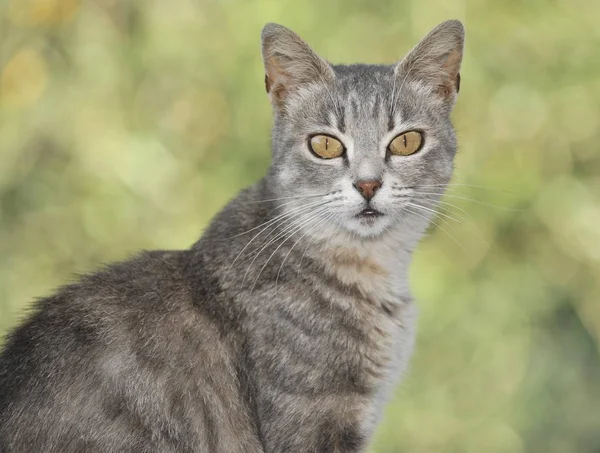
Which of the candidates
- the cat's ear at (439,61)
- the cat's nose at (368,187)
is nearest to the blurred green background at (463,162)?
the cat's ear at (439,61)

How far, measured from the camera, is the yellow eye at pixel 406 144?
255 cm

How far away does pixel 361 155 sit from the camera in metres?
2.49

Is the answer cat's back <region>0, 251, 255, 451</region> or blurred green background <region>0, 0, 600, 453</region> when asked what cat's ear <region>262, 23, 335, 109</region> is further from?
blurred green background <region>0, 0, 600, 453</region>

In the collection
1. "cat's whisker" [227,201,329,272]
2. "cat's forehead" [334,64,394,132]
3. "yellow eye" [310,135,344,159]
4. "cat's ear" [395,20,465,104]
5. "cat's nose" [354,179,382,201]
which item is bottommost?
"cat's whisker" [227,201,329,272]

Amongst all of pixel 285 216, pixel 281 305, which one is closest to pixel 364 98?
pixel 285 216

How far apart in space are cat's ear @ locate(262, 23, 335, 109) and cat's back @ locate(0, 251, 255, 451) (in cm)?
62

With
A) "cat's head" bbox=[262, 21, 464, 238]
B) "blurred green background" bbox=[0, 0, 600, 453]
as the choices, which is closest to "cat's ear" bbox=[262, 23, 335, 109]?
"cat's head" bbox=[262, 21, 464, 238]

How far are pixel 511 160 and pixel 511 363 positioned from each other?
85cm

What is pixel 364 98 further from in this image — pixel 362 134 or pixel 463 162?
pixel 463 162

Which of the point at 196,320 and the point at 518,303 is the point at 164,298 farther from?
the point at 518,303

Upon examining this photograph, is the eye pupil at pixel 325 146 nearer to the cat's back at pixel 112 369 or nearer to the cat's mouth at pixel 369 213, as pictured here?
the cat's mouth at pixel 369 213

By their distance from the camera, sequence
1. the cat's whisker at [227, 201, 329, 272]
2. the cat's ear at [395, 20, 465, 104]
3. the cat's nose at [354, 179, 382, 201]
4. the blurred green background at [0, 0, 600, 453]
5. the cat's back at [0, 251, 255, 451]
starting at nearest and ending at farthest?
the cat's back at [0, 251, 255, 451] → the cat's nose at [354, 179, 382, 201] → the cat's whisker at [227, 201, 329, 272] → the cat's ear at [395, 20, 465, 104] → the blurred green background at [0, 0, 600, 453]

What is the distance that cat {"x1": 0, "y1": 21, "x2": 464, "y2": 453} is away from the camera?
228 centimetres

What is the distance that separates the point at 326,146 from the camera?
257cm
